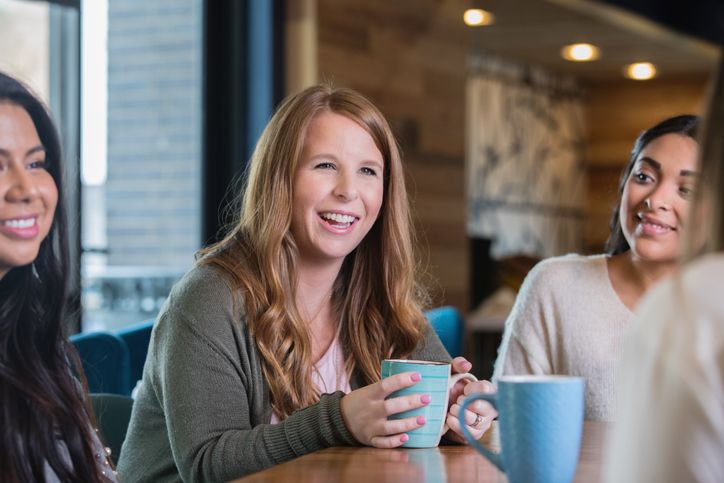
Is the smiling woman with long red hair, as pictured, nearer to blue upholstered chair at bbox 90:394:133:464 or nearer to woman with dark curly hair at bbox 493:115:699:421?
blue upholstered chair at bbox 90:394:133:464

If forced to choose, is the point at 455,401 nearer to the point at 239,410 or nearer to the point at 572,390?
the point at 239,410

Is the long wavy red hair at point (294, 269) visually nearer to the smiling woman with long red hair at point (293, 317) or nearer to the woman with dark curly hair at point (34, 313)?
the smiling woman with long red hair at point (293, 317)

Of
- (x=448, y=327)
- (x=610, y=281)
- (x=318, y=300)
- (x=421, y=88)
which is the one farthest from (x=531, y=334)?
(x=421, y=88)

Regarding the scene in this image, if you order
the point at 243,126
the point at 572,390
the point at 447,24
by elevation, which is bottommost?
the point at 572,390

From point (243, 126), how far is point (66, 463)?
3012 mm

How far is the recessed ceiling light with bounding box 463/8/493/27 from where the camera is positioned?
6.46 meters

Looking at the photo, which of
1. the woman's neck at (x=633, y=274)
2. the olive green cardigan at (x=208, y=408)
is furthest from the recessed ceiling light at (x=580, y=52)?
the olive green cardigan at (x=208, y=408)

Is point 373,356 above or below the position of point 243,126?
below

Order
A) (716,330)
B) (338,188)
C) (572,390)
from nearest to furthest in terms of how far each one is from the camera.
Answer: (716,330) < (572,390) < (338,188)

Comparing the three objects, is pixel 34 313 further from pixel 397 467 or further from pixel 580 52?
pixel 580 52

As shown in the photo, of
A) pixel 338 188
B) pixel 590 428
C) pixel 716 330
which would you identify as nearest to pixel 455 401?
pixel 590 428

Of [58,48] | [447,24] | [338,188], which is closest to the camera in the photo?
[338,188]

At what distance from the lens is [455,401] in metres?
1.66

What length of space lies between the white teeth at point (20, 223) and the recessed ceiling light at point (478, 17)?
206 inches
